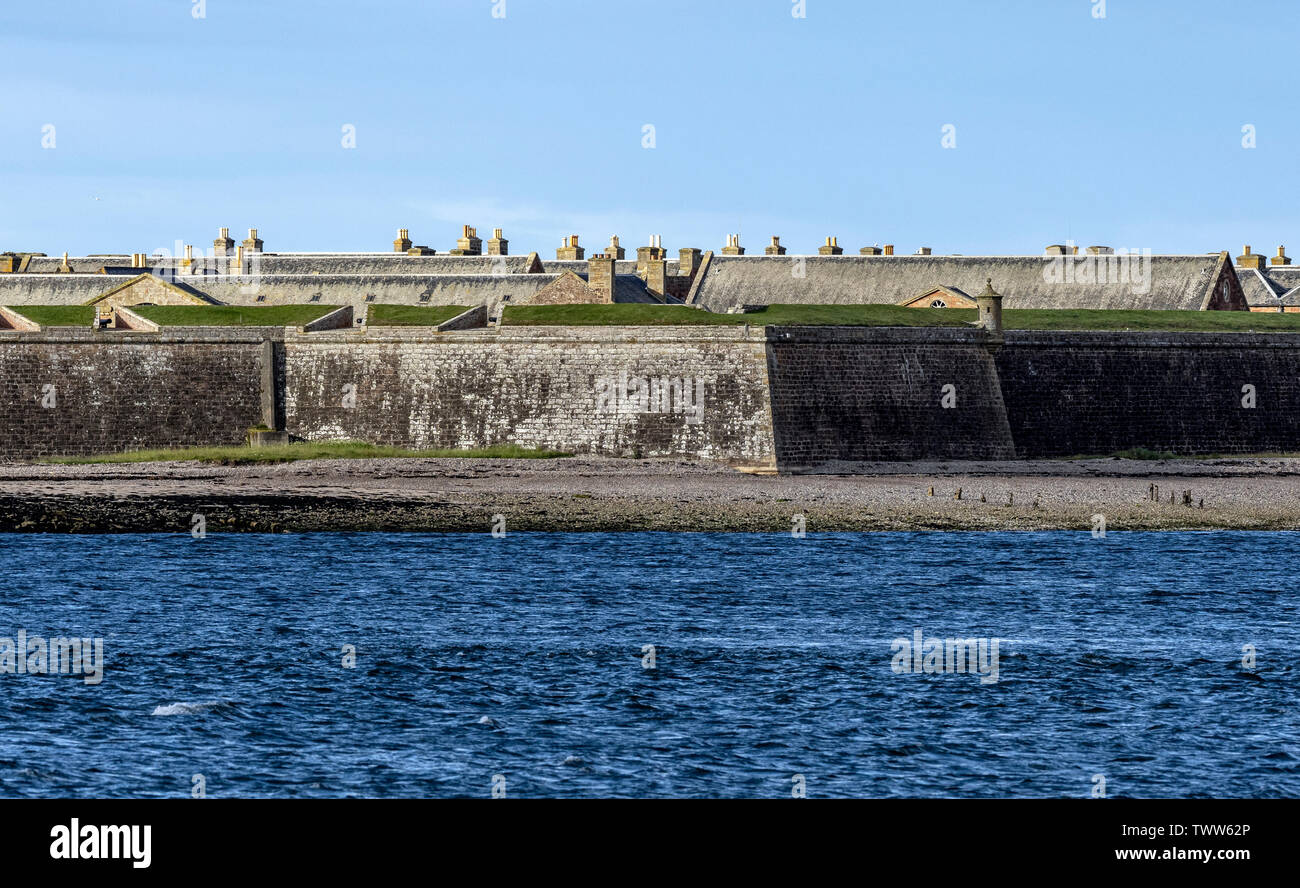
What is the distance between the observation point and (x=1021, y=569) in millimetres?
34875

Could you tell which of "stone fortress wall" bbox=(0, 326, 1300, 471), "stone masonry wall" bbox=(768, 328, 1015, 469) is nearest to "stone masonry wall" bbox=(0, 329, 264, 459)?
"stone fortress wall" bbox=(0, 326, 1300, 471)

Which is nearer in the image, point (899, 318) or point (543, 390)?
point (543, 390)

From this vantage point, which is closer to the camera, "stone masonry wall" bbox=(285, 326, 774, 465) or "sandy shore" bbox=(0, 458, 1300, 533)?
"sandy shore" bbox=(0, 458, 1300, 533)

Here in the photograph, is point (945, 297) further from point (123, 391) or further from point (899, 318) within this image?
point (123, 391)

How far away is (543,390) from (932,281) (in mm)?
26972

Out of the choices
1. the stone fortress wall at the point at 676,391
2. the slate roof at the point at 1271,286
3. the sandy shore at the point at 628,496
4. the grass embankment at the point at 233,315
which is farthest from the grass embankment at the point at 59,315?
the slate roof at the point at 1271,286

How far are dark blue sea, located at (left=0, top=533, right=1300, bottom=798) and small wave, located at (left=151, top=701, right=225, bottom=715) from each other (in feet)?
0.20

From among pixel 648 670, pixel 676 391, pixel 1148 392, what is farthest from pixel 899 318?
pixel 648 670

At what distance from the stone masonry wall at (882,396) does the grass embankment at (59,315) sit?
24013mm

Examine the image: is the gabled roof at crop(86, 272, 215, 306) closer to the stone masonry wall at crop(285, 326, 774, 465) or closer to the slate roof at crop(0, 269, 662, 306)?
Answer: the slate roof at crop(0, 269, 662, 306)

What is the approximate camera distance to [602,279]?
211 ft

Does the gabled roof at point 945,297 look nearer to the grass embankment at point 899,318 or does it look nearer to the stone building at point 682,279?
the stone building at point 682,279

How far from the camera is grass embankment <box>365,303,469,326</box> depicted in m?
54.0
